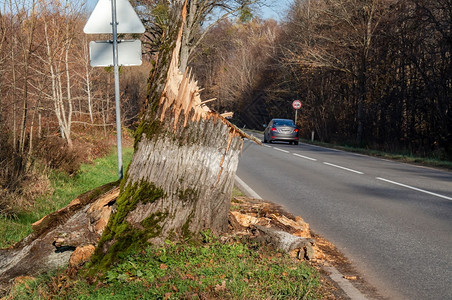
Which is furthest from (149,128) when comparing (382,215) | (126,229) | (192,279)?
(382,215)

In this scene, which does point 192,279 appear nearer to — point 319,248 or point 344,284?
point 344,284

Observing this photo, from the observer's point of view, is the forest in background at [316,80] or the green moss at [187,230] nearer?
the green moss at [187,230]

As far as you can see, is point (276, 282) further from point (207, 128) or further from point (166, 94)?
point (166, 94)

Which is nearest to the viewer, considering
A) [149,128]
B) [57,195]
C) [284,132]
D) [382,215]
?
[149,128]

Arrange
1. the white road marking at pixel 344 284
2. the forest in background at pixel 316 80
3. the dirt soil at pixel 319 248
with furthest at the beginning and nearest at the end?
the forest in background at pixel 316 80 → the dirt soil at pixel 319 248 → the white road marking at pixel 344 284

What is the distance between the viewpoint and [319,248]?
554cm

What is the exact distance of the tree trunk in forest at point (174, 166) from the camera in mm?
4402

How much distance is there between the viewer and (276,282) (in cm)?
387

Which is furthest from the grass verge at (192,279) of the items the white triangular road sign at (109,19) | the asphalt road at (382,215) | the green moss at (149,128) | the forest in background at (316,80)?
the forest in background at (316,80)

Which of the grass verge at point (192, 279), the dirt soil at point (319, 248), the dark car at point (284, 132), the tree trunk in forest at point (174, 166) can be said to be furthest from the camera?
the dark car at point (284, 132)

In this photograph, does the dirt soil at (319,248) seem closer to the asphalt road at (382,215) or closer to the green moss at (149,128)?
the asphalt road at (382,215)

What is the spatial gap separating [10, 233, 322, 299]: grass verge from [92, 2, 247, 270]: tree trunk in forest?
0.28 metres

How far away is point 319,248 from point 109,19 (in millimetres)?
3845

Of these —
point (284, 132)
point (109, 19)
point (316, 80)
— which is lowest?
point (284, 132)
